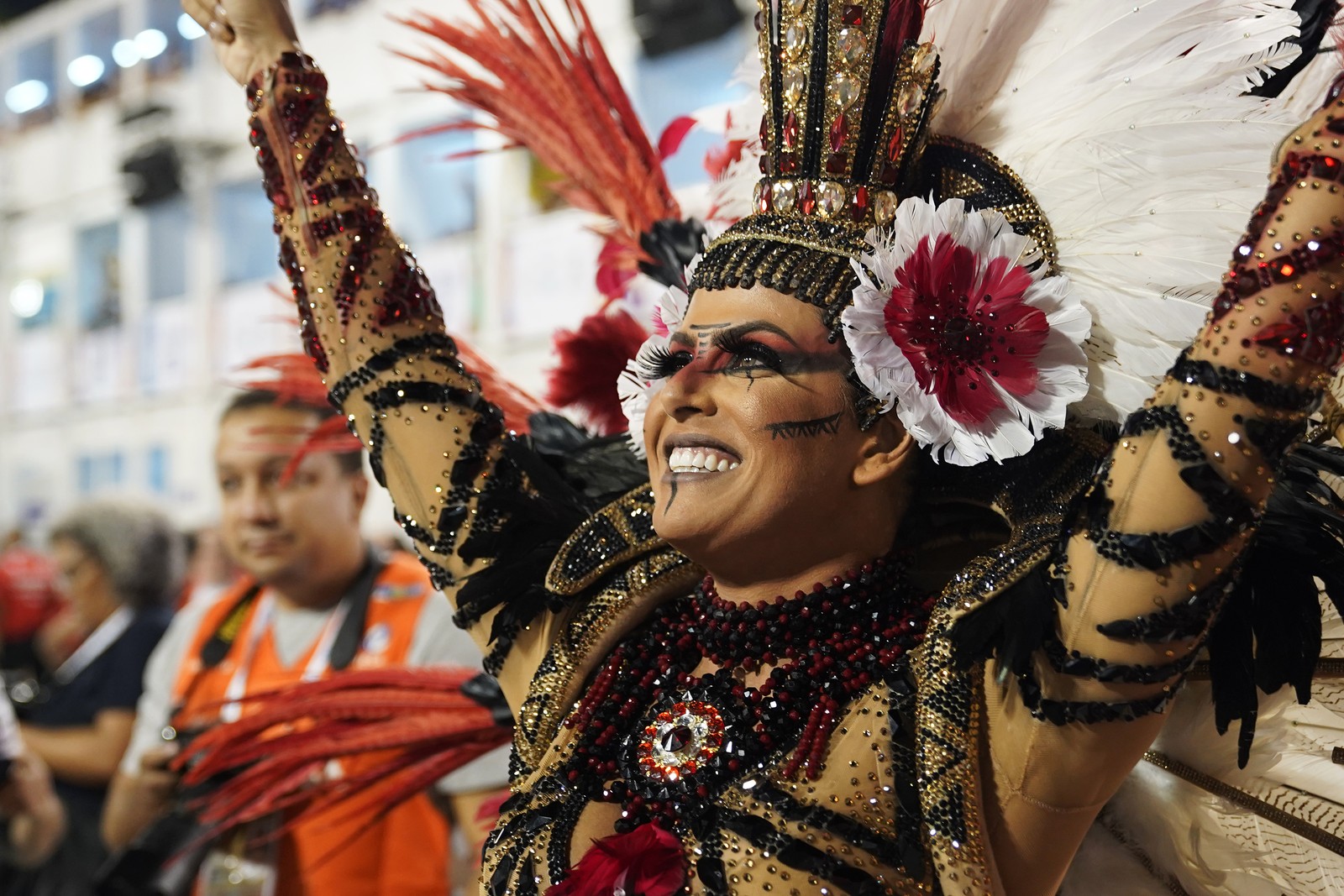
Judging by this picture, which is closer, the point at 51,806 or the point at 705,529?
the point at 705,529

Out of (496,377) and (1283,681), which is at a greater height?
(496,377)

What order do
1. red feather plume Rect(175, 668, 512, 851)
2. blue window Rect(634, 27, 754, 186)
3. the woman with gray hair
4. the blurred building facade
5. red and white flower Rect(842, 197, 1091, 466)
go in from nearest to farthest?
1. red and white flower Rect(842, 197, 1091, 466)
2. red feather plume Rect(175, 668, 512, 851)
3. the woman with gray hair
4. blue window Rect(634, 27, 754, 186)
5. the blurred building facade

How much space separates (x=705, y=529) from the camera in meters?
1.28

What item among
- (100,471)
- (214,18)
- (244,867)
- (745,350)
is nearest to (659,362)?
(745,350)

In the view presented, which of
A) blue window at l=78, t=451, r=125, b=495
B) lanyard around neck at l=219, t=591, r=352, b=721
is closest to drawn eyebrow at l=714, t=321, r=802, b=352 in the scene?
lanyard around neck at l=219, t=591, r=352, b=721

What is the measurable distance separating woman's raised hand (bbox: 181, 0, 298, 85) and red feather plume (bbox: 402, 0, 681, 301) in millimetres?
232

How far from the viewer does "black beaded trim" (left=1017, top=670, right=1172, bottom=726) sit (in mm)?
1089

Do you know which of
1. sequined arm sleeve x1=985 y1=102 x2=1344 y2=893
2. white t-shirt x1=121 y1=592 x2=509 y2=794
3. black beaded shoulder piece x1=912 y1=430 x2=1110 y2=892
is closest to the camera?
sequined arm sleeve x1=985 y1=102 x2=1344 y2=893

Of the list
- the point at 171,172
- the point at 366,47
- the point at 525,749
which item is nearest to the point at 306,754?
the point at 525,749

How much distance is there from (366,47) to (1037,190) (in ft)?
15.5

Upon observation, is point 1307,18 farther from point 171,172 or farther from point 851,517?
point 171,172

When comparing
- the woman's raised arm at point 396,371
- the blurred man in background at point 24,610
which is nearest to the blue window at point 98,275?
the blurred man in background at point 24,610

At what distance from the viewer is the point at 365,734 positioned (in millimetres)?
1749

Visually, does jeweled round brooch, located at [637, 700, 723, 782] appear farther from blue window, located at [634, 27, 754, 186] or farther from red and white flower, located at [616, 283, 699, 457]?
blue window, located at [634, 27, 754, 186]
